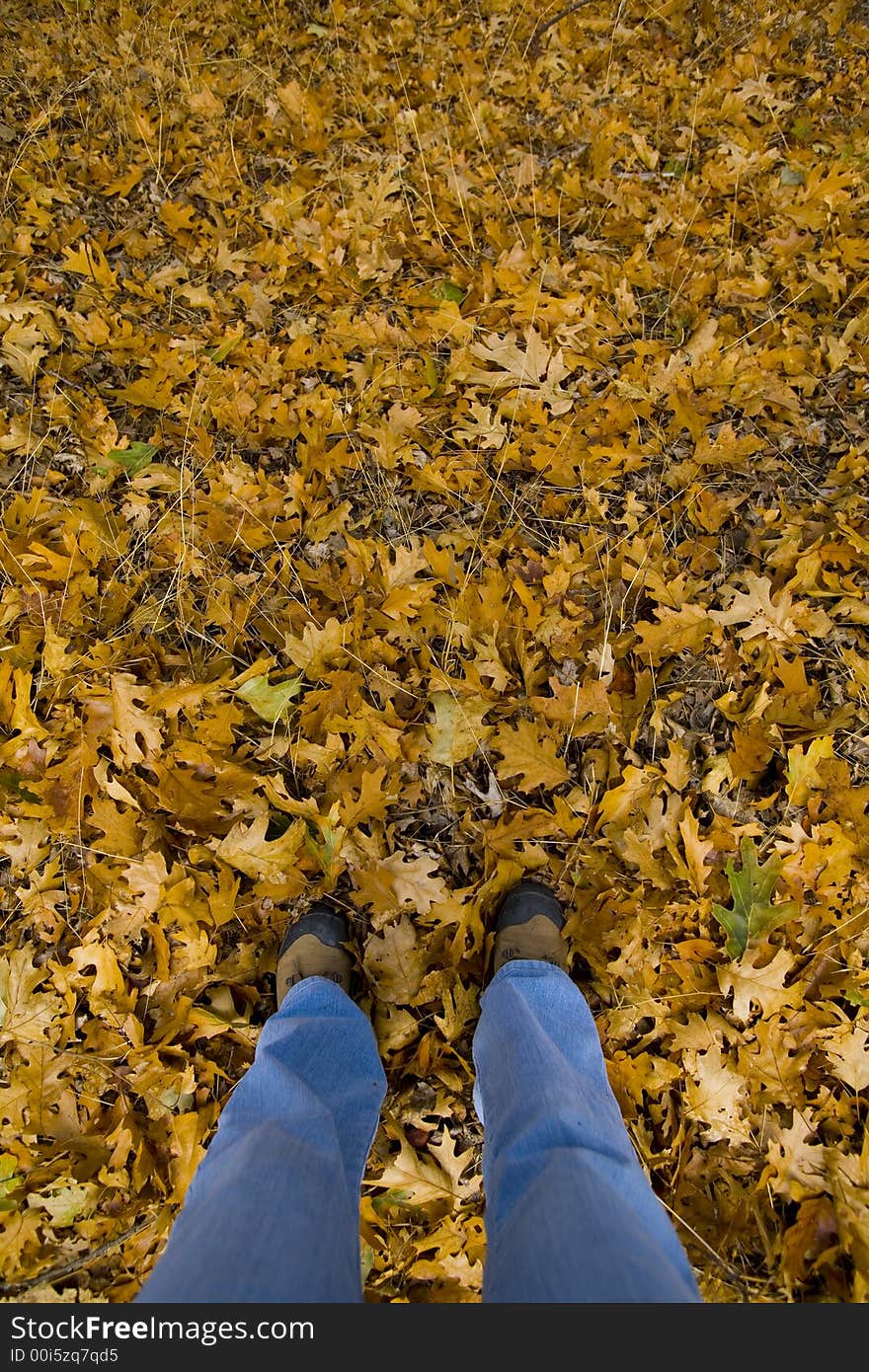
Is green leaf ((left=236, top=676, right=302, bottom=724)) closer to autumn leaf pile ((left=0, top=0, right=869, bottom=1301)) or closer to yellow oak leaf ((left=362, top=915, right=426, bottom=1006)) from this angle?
autumn leaf pile ((left=0, top=0, right=869, bottom=1301))

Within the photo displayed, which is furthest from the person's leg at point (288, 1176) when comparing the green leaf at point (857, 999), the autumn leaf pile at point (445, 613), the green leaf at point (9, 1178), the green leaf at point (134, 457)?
the green leaf at point (134, 457)

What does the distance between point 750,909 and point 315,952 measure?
44.9 inches

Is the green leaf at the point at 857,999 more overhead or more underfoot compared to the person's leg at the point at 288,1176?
more underfoot

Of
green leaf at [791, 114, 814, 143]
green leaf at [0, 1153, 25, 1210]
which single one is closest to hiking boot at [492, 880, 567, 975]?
green leaf at [0, 1153, 25, 1210]

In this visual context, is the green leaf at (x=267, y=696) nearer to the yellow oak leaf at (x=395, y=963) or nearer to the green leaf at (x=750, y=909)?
the yellow oak leaf at (x=395, y=963)

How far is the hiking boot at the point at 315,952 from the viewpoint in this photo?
175 cm

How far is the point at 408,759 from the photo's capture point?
1995 millimetres

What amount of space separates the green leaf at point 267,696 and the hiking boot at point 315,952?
0.59 m

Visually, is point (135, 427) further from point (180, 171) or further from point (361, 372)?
point (180, 171)

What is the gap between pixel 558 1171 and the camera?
1.12m

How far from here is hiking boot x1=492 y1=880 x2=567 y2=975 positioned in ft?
5.74

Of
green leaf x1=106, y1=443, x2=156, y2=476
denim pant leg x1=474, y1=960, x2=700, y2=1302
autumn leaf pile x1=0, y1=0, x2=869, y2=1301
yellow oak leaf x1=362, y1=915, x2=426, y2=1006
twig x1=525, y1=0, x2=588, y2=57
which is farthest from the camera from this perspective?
twig x1=525, y1=0, x2=588, y2=57

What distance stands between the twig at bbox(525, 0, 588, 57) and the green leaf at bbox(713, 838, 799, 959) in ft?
12.9

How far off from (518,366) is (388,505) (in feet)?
2.36
